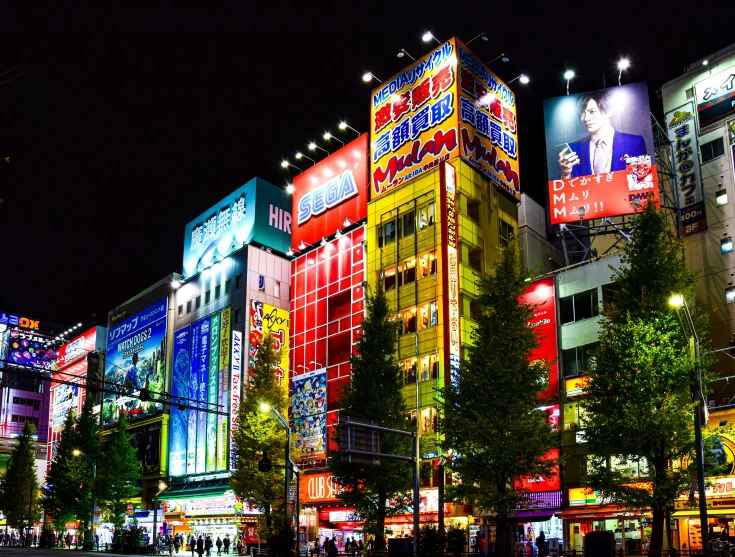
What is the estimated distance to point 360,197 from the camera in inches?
2309

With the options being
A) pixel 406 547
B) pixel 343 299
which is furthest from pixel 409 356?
pixel 406 547

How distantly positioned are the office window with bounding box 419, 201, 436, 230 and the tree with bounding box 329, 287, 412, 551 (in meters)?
12.2

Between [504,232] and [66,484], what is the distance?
42.3 meters

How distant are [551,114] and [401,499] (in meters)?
26.0

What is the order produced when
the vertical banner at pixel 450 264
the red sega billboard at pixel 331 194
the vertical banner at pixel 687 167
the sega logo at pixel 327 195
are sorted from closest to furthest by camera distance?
1. the vertical banner at pixel 687 167
2. the vertical banner at pixel 450 264
3. the red sega billboard at pixel 331 194
4. the sega logo at pixel 327 195

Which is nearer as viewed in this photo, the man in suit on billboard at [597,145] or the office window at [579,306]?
the office window at [579,306]

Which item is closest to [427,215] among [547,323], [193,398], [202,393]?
[547,323]

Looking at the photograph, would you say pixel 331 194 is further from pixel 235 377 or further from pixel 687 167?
pixel 687 167

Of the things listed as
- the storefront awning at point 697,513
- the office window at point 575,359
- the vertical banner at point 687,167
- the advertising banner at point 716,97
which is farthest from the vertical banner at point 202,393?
the advertising banner at point 716,97

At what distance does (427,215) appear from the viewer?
→ 48781mm

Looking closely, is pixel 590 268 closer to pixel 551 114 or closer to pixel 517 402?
pixel 551 114

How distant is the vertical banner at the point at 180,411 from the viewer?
6875 cm

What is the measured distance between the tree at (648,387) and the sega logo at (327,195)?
33516 mm

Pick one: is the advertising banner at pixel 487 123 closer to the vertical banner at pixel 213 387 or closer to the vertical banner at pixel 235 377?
the vertical banner at pixel 235 377
